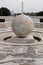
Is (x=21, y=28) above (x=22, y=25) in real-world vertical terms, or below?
below

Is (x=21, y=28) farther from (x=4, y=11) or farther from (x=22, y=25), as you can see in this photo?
(x=4, y=11)

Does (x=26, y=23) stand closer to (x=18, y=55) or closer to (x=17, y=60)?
(x=18, y=55)

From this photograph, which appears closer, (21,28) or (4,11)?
(21,28)

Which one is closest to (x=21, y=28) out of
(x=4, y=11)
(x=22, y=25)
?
(x=22, y=25)

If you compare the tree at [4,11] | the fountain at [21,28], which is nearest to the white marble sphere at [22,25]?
the fountain at [21,28]

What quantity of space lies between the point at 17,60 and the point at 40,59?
0.85 m

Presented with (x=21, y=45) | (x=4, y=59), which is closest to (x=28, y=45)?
(x=21, y=45)

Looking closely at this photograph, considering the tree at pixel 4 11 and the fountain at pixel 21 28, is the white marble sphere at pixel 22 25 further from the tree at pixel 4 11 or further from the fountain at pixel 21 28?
the tree at pixel 4 11

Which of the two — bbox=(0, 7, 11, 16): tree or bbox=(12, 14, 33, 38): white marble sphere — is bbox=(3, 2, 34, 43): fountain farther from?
bbox=(0, 7, 11, 16): tree

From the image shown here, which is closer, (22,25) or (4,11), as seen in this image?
(22,25)

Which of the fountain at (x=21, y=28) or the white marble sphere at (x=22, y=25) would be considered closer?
the fountain at (x=21, y=28)

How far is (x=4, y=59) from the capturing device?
7.64 meters

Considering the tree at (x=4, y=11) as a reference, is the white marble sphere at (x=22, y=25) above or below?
above

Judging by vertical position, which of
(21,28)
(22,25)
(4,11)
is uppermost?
(22,25)
